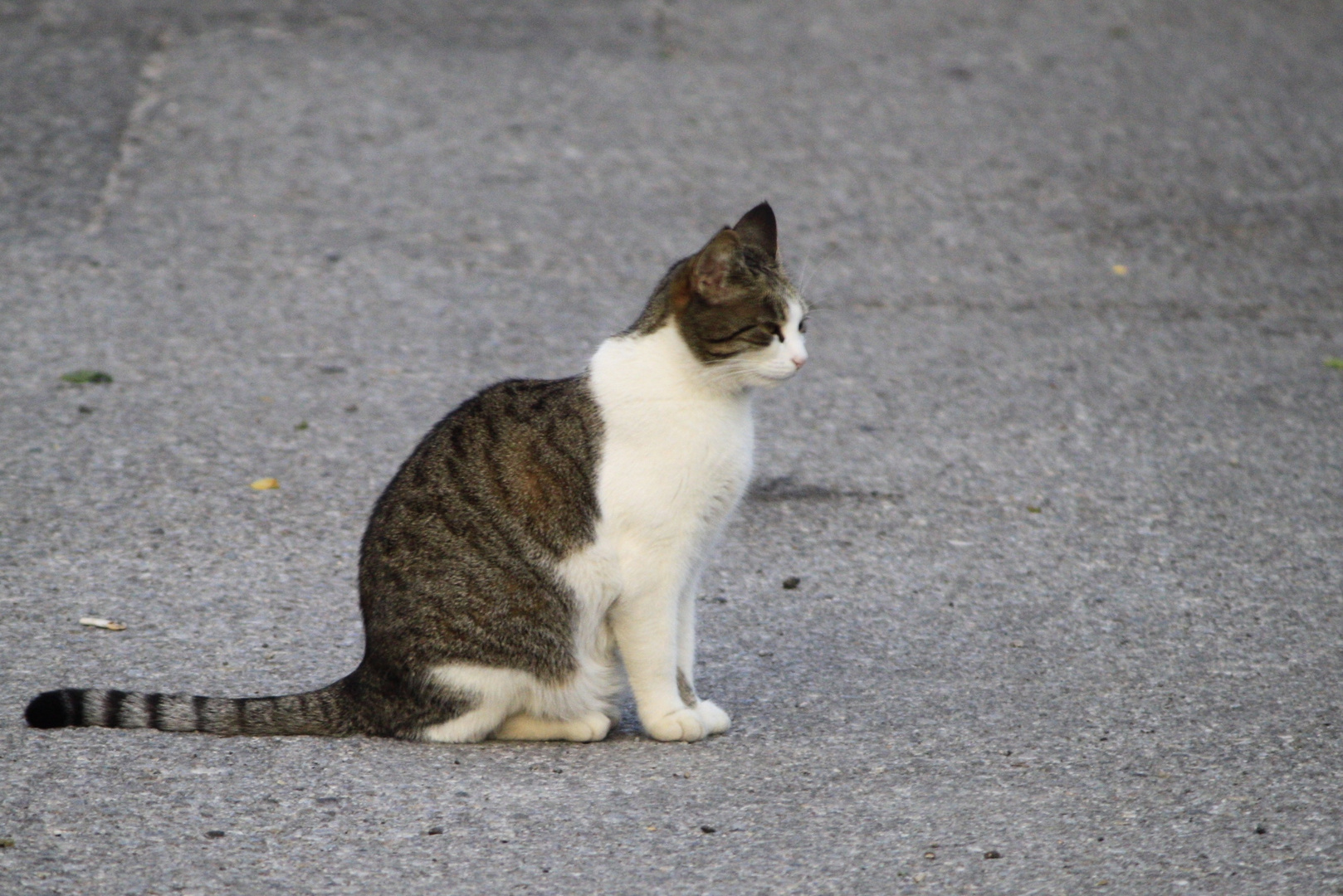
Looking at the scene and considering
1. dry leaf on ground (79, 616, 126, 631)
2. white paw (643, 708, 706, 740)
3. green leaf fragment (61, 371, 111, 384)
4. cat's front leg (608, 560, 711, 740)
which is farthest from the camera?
green leaf fragment (61, 371, 111, 384)

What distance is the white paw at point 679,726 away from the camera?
12.1ft

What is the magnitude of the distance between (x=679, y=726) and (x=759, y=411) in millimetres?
2530

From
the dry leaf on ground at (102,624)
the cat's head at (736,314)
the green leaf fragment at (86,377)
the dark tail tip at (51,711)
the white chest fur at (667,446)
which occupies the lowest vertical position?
the dry leaf on ground at (102,624)

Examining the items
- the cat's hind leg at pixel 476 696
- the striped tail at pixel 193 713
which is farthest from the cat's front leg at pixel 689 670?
the striped tail at pixel 193 713

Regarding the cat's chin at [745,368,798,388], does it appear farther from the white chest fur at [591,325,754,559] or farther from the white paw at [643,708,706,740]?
the white paw at [643,708,706,740]

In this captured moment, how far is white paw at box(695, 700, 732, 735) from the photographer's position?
3.76 meters

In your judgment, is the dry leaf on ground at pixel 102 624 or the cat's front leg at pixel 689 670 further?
the dry leaf on ground at pixel 102 624

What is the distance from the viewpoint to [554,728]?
12.3ft

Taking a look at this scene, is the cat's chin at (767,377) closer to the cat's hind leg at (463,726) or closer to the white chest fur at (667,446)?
the white chest fur at (667,446)

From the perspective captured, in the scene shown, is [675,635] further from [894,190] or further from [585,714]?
[894,190]

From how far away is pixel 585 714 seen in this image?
3.73 metres

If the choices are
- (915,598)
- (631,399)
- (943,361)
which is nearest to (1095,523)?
(915,598)

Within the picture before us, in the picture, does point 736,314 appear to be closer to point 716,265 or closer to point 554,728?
point 716,265

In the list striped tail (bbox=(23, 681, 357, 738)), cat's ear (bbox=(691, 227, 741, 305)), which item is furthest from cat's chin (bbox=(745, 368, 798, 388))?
striped tail (bbox=(23, 681, 357, 738))
